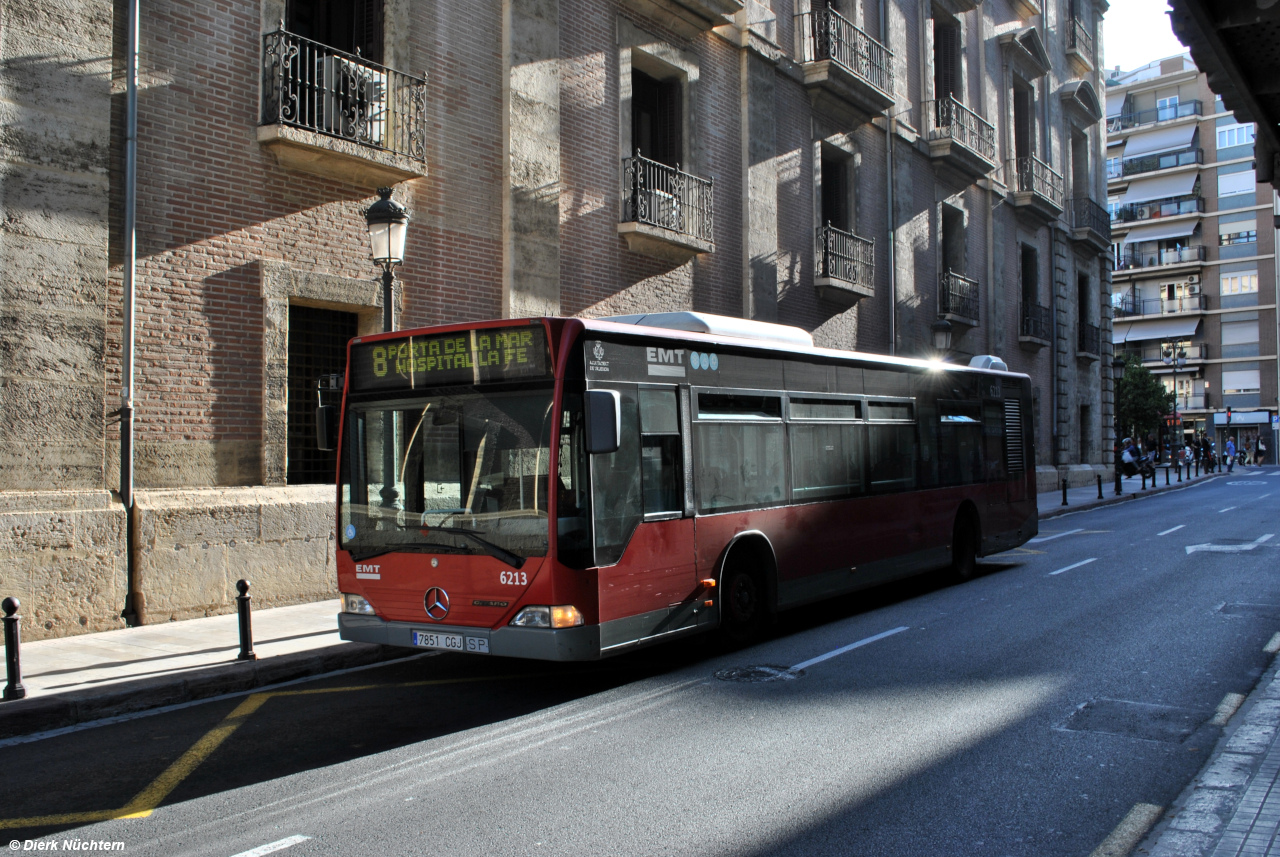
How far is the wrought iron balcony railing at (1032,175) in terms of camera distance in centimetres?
3045

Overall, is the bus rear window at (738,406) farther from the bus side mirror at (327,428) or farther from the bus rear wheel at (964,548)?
the bus rear wheel at (964,548)

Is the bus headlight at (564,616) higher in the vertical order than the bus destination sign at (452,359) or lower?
lower

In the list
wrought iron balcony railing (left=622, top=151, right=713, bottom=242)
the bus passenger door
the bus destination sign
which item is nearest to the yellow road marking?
the bus passenger door

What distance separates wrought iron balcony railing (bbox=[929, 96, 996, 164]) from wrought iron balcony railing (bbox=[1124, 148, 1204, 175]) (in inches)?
2104

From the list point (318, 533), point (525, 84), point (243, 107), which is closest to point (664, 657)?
point (318, 533)

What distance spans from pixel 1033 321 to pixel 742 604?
25521 millimetres

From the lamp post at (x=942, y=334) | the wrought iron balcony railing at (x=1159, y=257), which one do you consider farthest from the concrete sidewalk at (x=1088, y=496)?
the wrought iron balcony railing at (x=1159, y=257)

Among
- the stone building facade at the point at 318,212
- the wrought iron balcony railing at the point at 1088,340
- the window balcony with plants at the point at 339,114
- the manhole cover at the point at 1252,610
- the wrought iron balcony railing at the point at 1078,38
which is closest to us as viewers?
the stone building facade at the point at 318,212

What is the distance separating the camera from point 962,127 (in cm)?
2631

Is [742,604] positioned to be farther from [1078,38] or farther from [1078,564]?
→ [1078,38]

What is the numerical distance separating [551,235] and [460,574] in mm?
8394

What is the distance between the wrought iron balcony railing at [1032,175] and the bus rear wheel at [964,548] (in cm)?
2057

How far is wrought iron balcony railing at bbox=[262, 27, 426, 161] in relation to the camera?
36.3 feet

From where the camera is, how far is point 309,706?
7074mm
